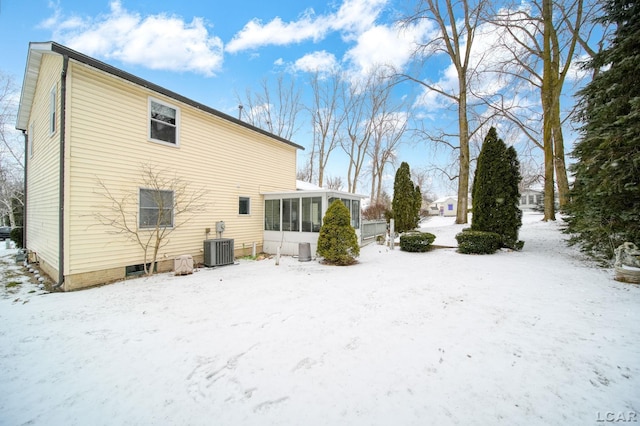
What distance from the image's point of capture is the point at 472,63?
1492cm

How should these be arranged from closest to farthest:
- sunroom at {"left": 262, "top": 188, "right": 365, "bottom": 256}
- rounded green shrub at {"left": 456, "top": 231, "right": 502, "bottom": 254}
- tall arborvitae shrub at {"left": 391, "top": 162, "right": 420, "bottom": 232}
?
rounded green shrub at {"left": 456, "top": 231, "right": 502, "bottom": 254} < sunroom at {"left": 262, "top": 188, "right": 365, "bottom": 256} < tall arborvitae shrub at {"left": 391, "top": 162, "right": 420, "bottom": 232}

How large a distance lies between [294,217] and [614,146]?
906 centimetres

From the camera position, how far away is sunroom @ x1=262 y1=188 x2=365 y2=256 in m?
9.74

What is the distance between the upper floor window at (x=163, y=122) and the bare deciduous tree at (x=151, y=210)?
3.27 feet

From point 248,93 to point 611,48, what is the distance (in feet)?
74.8

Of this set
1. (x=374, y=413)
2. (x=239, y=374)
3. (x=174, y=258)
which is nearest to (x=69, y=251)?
(x=174, y=258)

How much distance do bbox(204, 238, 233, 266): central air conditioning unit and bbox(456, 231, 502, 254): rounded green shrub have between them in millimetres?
8201

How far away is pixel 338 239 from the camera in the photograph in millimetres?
7988

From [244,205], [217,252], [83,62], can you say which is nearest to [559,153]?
[244,205]

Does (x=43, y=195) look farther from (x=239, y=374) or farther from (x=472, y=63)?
(x=472, y=63)

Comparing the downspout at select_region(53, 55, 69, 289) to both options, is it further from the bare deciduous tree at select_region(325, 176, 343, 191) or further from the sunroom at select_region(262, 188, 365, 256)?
the bare deciduous tree at select_region(325, 176, 343, 191)

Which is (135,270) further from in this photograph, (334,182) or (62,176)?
(334,182)

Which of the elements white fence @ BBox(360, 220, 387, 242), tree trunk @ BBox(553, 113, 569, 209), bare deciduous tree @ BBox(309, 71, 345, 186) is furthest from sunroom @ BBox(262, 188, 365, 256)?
bare deciduous tree @ BBox(309, 71, 345, 186)

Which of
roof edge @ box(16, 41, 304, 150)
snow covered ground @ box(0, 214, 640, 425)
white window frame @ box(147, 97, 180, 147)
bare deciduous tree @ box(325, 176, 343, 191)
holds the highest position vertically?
bare deciduous tree @ box(325, 176, 343, 191)
